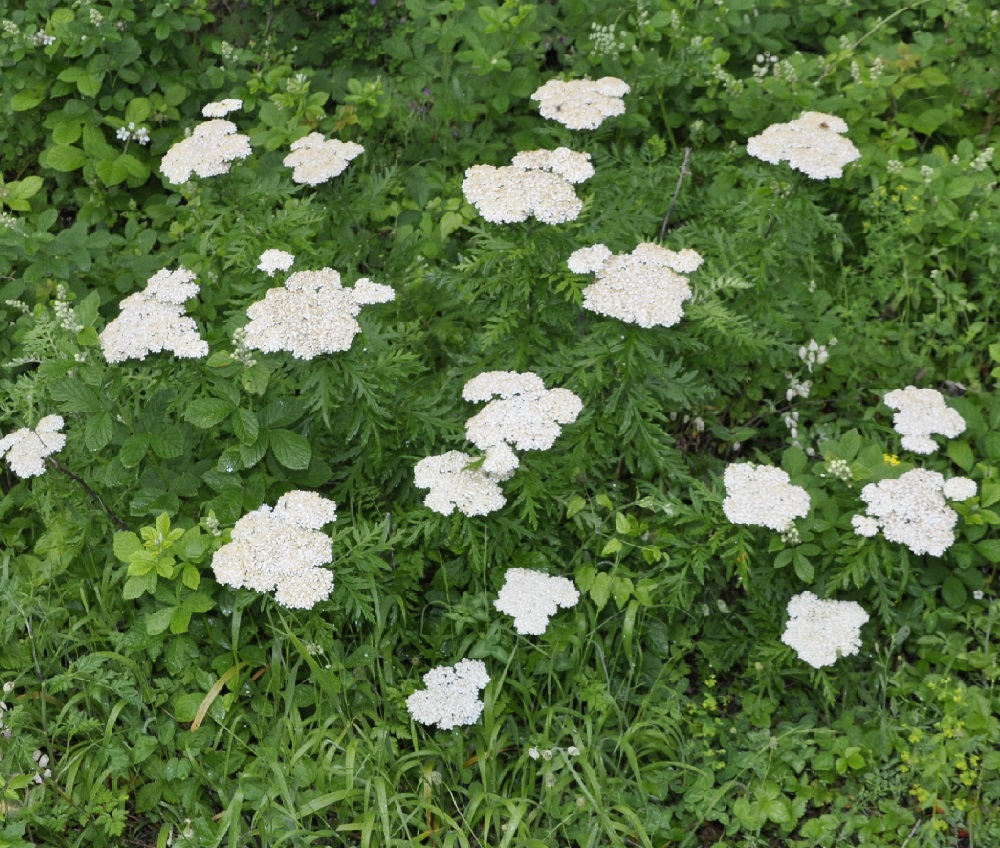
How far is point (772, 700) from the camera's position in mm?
3115

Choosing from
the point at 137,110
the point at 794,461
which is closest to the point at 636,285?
the point at 794,461

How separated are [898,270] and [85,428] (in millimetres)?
3337

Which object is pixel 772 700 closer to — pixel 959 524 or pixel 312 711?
pixel 959 524

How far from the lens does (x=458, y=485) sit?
2.87 meters

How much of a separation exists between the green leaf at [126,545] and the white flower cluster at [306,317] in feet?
2.42

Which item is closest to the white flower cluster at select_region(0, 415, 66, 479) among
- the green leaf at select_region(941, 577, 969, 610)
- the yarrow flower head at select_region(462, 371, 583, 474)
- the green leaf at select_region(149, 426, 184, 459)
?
the green leaf at select_region(149, 426, 184, 459)

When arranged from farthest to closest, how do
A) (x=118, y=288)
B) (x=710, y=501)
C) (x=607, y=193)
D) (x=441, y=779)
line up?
(x=118, y=288) → (x=607, y=193) → (x=710, y=501) → (x=441, y=779)

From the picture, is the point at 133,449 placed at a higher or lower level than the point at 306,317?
lower

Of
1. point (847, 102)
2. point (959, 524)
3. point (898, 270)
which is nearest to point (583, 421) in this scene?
point (959, 524)

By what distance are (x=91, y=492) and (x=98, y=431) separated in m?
0.44

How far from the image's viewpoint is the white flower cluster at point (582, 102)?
3457mm

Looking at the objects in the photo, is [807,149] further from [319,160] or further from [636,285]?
[319,160]

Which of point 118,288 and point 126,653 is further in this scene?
point 118,288

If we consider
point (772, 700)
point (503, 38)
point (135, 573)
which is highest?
point (503, 38)
